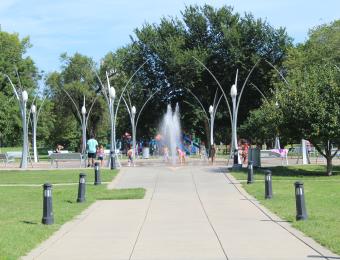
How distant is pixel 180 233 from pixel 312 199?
6510mm

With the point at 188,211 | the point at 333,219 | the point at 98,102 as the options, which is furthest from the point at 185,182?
the point at 98,102

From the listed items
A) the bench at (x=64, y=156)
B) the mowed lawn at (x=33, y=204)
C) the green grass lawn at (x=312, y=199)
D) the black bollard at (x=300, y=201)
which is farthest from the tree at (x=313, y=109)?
the black bollard at (x=300, y=201)

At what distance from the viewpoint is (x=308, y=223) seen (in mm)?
11656

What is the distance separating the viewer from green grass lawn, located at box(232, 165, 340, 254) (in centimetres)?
1060

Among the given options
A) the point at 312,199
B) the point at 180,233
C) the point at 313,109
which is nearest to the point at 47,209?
the point at 180,233

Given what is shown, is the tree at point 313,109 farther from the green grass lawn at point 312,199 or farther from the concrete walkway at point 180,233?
the concrete walkway at point 180,233

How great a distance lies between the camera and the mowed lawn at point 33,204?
32.3ft

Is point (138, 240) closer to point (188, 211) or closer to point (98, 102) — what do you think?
point (188, 211)

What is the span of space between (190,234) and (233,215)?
2967 mm

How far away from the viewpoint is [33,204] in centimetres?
1602

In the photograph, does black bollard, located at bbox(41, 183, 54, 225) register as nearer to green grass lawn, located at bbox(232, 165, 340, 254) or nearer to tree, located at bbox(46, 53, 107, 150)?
green grass lawn, located at bbox(232, 165, 340, 254)

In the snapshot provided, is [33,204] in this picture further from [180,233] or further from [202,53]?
[202,53]

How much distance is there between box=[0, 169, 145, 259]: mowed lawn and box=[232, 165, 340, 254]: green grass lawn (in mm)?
4219

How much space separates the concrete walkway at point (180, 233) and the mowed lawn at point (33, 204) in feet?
1.00
